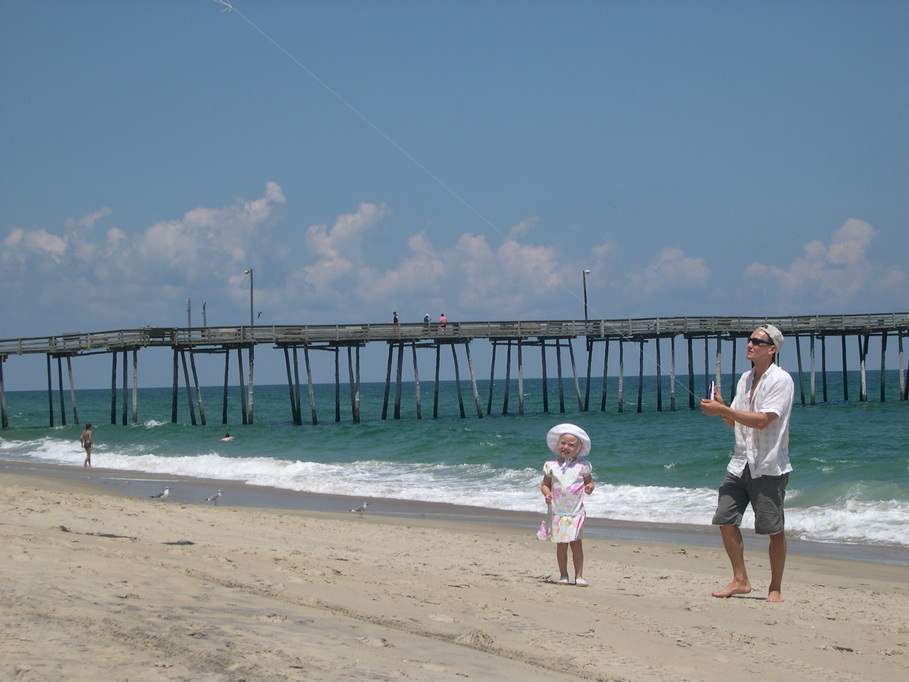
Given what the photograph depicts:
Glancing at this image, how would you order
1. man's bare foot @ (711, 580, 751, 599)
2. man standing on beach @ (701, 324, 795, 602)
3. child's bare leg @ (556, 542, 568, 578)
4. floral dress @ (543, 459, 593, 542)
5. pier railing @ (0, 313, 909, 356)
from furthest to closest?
pier railing @ (0, 313, 909, 356), child's bare leg @ (556, 542, 568, 578), floral dress @ (543, 459, 593, 542), man's bare foot @ (711, 580, 751, 599), man standing on beach @ (701, 324, 795, 602)

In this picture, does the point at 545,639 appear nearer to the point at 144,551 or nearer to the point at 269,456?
the point at 144,551

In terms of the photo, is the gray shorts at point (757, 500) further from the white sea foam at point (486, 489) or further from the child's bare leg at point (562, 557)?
the white sea foam at point (486, 489)

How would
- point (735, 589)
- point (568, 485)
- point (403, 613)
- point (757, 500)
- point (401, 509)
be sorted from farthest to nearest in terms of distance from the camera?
point (401, 509) < point (568, 485) < point (735, 589) < point (757, 500) < point (403, 613)

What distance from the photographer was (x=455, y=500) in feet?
51.4

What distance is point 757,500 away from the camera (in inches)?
233

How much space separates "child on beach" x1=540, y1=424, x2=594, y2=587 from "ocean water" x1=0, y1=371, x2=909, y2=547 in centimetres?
561

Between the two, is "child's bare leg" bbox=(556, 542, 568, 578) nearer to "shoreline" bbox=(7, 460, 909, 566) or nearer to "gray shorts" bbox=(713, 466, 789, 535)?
"gray shorts" bbox=(713, 466, 789, 535)

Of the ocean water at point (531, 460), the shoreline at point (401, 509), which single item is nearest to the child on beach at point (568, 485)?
the shoreline at point (401, 509)

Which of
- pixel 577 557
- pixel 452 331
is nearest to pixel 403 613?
pixel 577 557

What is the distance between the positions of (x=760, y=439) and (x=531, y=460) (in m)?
15.6

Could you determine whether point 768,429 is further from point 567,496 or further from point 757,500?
point 567,496

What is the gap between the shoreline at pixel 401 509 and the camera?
34.2ft

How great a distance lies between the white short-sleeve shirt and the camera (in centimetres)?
573

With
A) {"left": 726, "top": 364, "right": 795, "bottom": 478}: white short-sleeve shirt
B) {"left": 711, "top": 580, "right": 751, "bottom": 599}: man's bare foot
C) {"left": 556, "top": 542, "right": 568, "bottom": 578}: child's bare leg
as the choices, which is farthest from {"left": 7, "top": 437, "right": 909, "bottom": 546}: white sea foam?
{"left": 726, "top": 364, "right": 795, "bottom": 478}: white short-sleeve shirt
